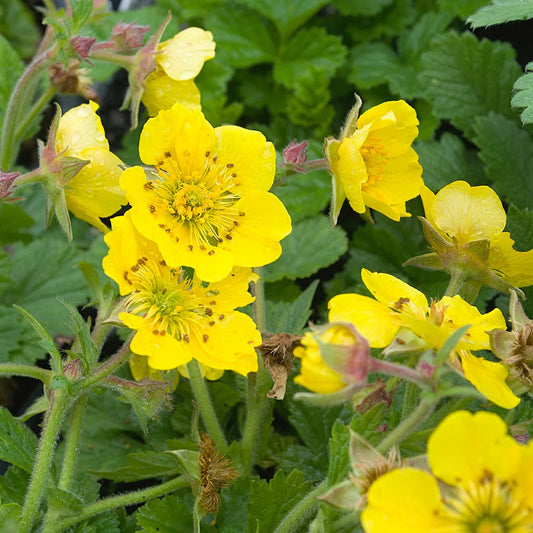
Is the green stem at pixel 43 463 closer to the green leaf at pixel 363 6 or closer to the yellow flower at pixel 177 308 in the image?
the yellow flower at pixel 177 308

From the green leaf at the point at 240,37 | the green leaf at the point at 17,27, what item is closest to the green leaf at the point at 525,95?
the green leaf at the point at 240,37

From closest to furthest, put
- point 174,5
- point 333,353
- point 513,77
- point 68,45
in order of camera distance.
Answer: point 333,353 < point 68,45 < point 513,77 < point 174,5

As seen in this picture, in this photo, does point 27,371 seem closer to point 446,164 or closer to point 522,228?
point 522,228

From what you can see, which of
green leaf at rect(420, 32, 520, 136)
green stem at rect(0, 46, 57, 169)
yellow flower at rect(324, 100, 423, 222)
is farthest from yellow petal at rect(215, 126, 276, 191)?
green leaf at rect(420, 32, 520, 136)

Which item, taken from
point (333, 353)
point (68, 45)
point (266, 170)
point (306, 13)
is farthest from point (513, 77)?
point (333, 353)

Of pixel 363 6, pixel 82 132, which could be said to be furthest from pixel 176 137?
pixel 363 6

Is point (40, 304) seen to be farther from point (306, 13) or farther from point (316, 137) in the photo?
point (306, 13)
